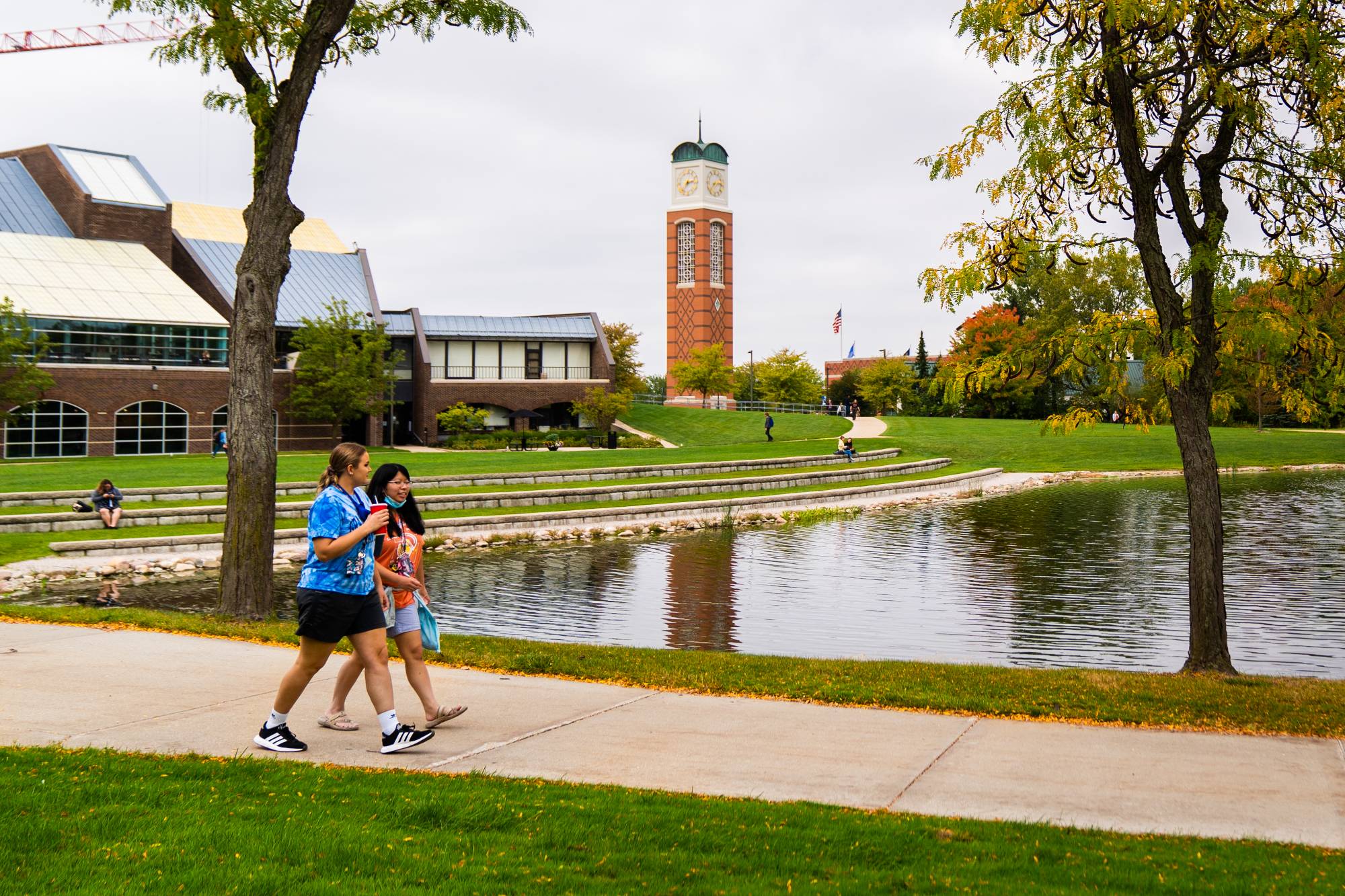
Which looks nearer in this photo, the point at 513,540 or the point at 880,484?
the point at 513,540

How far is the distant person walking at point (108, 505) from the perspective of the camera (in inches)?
907

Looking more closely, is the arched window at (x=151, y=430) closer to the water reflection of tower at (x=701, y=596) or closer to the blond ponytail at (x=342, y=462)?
the water reflection of tower at (x=701, y=596)

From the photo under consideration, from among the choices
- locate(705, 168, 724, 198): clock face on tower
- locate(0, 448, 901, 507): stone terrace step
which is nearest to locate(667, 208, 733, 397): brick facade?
locate(705, 168, 724, 198): clock face on tower

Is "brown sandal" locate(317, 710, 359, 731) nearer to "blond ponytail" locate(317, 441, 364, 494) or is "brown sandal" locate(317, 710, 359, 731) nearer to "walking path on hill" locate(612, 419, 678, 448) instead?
"blond ponytail" locate(317, 441, 364, 494)

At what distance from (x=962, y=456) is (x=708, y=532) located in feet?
94.5

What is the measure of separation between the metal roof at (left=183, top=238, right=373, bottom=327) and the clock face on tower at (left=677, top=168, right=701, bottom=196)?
6049 cm

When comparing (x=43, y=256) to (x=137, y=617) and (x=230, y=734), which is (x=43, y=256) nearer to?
(x=137, y=617)

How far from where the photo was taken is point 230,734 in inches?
290

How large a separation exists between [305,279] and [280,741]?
177 ft

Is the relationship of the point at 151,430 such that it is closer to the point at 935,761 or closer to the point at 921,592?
the point at 921,592

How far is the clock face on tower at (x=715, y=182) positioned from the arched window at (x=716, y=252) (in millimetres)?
3281

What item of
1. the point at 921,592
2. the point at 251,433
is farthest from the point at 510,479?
the point at 251,433

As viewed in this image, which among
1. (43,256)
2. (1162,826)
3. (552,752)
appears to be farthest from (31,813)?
(43,256)

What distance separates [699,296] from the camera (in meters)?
116
